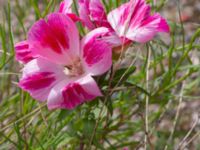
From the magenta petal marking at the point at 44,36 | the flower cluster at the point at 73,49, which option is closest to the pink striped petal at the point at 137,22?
the flower cluster at the point at 73,49

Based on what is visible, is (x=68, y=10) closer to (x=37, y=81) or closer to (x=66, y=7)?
(x=66, y=7)

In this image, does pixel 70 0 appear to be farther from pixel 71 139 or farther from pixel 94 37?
pixel 71 139

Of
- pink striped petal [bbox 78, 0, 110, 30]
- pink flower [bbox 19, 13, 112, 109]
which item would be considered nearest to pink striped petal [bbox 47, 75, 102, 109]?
pink flower [bbox 19, 13, 112, 109]

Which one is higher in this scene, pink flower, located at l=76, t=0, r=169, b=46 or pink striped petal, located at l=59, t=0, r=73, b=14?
pink striped petal, located at l=59, t=0, r=73, b=14

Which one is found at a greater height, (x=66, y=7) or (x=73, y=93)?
(x=66, y=7)

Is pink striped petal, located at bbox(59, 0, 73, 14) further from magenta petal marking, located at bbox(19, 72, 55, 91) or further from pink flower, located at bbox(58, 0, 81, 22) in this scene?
magenta petal marking, located at bbox(19, 72, 55, 91)

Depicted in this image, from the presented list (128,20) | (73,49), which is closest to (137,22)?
(128,20)
